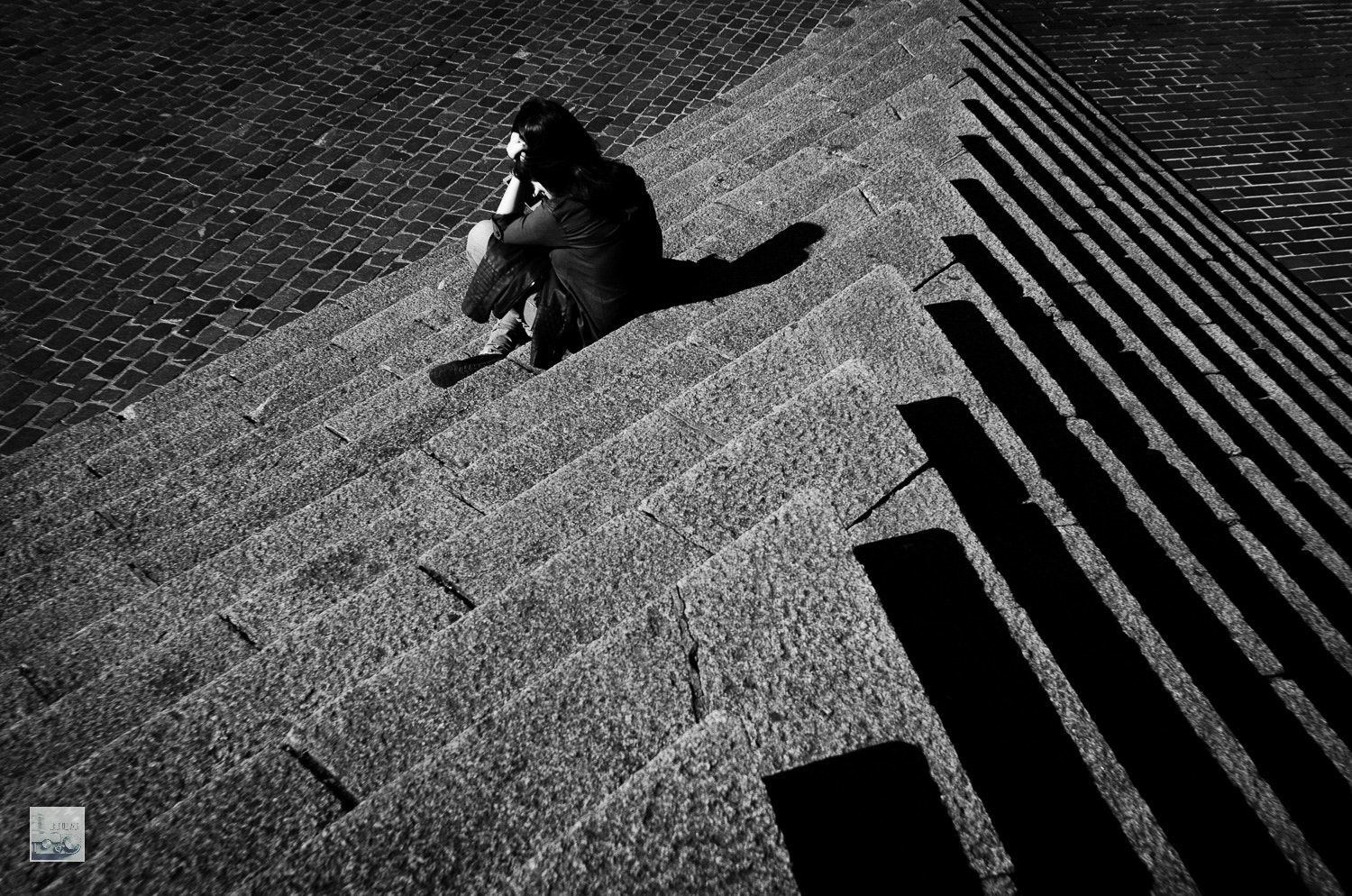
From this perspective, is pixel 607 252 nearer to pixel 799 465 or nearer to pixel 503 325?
pixel 503 325

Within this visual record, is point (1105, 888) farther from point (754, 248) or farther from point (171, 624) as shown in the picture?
point (754, 248)

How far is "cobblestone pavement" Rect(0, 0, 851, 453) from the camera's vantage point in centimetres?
544

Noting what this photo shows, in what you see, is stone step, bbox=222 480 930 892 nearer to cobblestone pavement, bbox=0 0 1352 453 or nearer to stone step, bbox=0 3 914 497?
stone step, bbox=0 3 914 497

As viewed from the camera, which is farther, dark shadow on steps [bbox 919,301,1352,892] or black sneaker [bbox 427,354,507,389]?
black sneaker [bbox 427,354,507,389]

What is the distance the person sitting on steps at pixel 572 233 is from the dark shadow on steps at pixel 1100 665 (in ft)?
5.14

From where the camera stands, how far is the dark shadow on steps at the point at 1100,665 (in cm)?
188

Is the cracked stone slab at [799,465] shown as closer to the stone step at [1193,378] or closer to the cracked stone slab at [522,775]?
the cracked stone slab at [522,775]

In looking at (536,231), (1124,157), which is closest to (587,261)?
(536,231)

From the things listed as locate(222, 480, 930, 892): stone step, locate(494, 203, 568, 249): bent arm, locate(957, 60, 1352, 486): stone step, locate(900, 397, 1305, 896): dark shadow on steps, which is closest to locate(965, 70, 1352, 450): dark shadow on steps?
locate(957, 60, 1352, 486): stone step

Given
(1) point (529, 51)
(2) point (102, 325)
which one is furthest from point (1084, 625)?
(1) point (529, 51)

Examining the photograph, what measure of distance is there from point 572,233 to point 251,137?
484 cm

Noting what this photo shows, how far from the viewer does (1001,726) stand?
1900 millimetres

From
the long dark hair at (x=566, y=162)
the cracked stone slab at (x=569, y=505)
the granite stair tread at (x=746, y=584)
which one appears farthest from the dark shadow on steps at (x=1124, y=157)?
the cracked stone slab at (x=569, y=505)

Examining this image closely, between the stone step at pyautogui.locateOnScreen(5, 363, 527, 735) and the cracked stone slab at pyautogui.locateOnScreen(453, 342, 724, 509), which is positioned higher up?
the cracked stone slab at pyautogui.locateOnScreen(453, 342, 724, 509)
